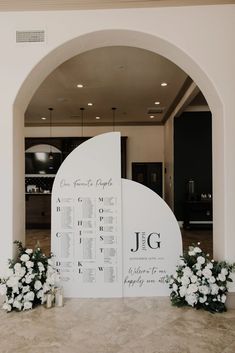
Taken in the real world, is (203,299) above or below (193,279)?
below

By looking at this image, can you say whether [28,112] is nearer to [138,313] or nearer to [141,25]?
[141,25]

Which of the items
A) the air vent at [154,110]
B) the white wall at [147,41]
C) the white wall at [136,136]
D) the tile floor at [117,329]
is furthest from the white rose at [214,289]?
the white wall at [136,136]

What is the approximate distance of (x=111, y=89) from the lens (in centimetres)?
706

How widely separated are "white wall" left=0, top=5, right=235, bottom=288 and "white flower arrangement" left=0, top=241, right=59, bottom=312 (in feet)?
0.78

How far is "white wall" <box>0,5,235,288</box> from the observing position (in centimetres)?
340

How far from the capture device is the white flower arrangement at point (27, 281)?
3.32 metres

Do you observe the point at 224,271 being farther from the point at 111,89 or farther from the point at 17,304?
the point at 111,89

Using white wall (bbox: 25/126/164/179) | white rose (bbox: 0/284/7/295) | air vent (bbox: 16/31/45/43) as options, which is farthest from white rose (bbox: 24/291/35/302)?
white wall (bbox: 25/126/164/179)

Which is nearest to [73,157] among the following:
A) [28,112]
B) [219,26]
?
[219,26]

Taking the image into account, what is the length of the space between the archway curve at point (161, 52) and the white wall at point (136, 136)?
7.33m

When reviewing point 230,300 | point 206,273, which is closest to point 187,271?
point 206,273

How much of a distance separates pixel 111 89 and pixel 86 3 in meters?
3.72

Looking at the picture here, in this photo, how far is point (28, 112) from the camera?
9359mm

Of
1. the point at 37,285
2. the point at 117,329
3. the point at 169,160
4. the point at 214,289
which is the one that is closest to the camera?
the point at 117,329
